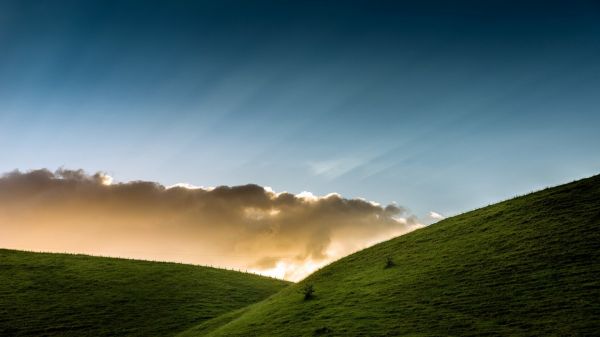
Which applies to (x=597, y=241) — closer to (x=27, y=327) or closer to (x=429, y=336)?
(x=429, y=336)

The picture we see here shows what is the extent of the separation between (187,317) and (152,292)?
8.38m

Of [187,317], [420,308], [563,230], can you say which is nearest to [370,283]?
[420,308]

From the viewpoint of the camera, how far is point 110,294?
43.3 metres

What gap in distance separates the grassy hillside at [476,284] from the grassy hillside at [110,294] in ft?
20.5

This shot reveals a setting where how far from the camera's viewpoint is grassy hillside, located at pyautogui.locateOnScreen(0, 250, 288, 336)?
3609 centimetres

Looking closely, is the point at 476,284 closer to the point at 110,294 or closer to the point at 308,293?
the point at 308,293

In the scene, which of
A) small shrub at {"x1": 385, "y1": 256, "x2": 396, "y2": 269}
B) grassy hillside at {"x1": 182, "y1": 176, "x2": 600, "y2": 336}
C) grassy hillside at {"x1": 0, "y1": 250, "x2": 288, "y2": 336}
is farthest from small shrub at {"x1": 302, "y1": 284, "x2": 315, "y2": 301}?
grassy hillside at {"x1": 0, "y1": 250, "x2": 288, "y2": 336}

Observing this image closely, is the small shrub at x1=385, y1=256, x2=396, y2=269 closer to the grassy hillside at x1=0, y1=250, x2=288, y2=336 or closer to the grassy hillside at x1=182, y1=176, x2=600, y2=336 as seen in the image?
the grassy hillside at x1=182, y1=176, x2=600, y2=336

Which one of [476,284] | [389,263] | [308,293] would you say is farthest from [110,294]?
[476,284]

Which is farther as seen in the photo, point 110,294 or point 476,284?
point 110,294

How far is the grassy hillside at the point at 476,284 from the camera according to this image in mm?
20120

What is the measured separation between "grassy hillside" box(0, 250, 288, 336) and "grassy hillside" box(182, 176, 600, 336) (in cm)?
625

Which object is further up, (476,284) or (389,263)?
(389,263)

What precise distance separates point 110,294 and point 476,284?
3571 centimetres
